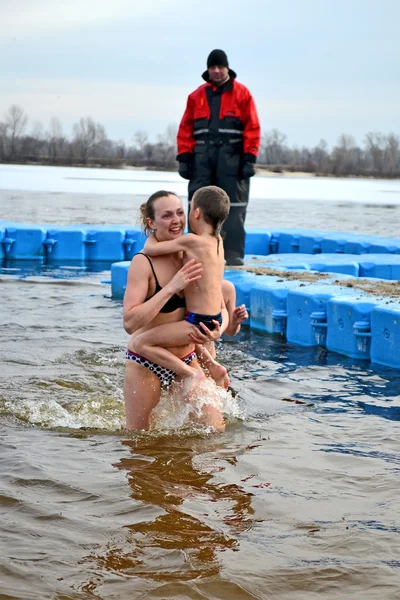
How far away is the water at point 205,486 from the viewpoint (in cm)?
346

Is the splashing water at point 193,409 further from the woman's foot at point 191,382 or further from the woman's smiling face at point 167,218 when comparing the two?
the woman's smiling face at point 167,218

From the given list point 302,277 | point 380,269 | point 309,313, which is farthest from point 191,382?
point 380,269

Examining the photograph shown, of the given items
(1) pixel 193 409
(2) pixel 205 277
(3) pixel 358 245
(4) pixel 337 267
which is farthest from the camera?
(3) pixel 358 245

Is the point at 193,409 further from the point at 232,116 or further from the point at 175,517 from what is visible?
the point at 232,116

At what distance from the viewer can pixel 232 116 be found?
10.2m

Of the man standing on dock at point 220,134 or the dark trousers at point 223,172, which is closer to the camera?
the man standing on dock at point 220,134

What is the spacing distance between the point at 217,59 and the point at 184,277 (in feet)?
18.3

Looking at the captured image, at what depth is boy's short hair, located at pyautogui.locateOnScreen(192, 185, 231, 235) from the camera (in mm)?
5008

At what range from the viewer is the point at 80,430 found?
5574mm

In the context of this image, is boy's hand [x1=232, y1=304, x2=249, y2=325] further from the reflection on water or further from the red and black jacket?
the red and black jacket

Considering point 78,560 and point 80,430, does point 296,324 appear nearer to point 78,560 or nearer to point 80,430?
→ point 80,430

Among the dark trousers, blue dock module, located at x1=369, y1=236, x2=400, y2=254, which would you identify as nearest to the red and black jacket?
the dark trousers

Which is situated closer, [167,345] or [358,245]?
[167,345]

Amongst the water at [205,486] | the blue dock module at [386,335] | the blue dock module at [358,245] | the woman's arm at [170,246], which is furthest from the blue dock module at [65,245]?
the woman's arm at [170,246]
